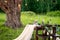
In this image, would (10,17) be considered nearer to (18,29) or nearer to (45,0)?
(18,29)

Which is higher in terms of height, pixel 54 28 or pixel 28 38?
pixel 54 28

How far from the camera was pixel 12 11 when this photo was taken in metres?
8.85

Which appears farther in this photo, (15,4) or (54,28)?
(15,4)

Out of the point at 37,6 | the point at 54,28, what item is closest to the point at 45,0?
the point at 37,6

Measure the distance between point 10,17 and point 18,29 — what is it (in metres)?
0.51

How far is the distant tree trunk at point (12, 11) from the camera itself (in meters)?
8.79

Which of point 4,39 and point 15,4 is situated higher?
point 15,4

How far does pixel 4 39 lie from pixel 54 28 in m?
3.49

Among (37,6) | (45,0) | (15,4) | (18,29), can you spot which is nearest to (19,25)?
(18,29)

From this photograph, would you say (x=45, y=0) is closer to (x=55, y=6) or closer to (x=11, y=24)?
(x=11, y=24)

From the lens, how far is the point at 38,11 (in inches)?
600

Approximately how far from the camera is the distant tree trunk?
879cm

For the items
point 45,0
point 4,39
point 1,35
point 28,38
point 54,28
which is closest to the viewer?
point 54,28

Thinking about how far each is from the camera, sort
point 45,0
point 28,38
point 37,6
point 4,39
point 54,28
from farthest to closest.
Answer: point 37,6 < point 45,0 < point 4,39 < point 28,38 < point 54,28
